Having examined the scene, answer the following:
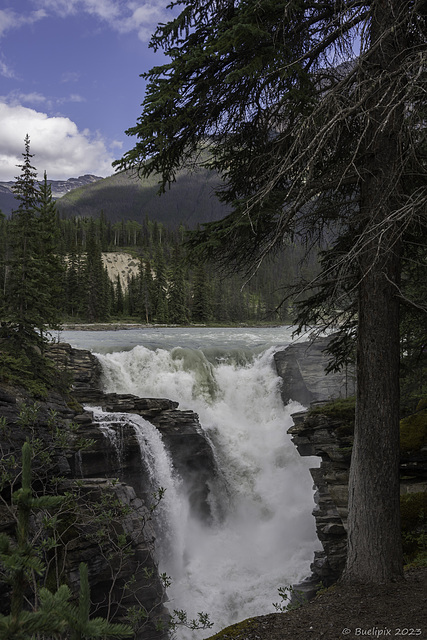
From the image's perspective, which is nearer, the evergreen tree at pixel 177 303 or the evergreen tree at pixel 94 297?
the evergreen tree at pixel 177 303

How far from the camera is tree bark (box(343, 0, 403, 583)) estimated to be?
5176mm

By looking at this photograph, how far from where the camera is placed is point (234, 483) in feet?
58.4

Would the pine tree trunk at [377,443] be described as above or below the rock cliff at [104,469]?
above

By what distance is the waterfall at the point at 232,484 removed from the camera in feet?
40.9

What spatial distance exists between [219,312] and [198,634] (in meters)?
60.0

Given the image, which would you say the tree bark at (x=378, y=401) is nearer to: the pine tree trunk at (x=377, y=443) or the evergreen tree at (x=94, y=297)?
the pine tree trunk at (x=377, y=443)

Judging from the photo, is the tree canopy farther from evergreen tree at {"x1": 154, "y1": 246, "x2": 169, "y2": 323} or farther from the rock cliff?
evergreen tree at {"x1": 154, "y1": 246, "x2": 169, "y2": 323}

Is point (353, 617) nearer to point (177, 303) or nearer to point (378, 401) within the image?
point (378, 401)

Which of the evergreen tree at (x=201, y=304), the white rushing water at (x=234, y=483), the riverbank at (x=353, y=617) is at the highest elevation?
the evergreen tree at (x=201, y=304)

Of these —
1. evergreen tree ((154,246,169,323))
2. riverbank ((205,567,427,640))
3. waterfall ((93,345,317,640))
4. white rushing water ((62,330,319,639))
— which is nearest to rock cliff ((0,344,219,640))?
waterfall ((93,345,317,640))

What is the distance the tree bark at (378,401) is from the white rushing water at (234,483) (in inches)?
292

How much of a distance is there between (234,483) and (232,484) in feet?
0.37

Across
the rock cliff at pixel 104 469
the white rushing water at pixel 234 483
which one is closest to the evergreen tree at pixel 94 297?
the white rushing water at pixel 234 483

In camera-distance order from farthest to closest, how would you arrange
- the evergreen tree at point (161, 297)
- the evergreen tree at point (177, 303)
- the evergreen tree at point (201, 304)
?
the evergreen tree at point (161, 297) → the evergreen tree at point (201, 304) → the evergreen tree at point (177, 303)
